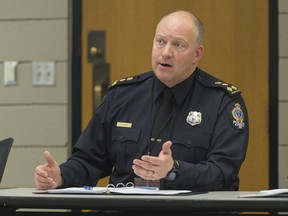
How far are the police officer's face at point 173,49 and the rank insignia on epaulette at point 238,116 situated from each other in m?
0.24

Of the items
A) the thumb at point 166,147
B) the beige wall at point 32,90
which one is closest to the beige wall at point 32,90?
the beige wall at point 32,90

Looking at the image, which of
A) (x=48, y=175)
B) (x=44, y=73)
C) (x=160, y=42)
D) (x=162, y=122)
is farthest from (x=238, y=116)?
(x=44, y=73)

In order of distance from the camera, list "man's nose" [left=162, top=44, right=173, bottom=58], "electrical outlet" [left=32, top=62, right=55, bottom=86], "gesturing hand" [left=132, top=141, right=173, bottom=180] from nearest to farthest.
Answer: "gesturing hand" [left=132, top=141, right=173, bottom=180] < "man's nose" [left=162, top=44, right=173, bottom=58] < "electrical outlet" [left=32, top=62, right=55, bottom=86]

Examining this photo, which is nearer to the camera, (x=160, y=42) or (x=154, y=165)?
(x=154, y=165)

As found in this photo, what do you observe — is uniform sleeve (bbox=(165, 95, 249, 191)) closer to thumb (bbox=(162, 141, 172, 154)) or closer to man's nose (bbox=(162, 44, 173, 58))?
thumb (bbox=(162, 141, 172, 154))

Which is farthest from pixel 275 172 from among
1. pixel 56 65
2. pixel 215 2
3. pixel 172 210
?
pixel 172 210

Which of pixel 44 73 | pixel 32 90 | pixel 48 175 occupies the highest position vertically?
pixel 44 73

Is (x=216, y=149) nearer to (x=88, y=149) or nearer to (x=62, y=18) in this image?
(x=88, y=149)

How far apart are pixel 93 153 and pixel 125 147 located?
16 centimetres

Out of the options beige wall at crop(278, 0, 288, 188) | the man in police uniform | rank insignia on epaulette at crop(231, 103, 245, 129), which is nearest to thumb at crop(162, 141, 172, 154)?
the man in police uniform

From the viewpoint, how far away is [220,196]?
2.14m

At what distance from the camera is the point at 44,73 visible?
172 inches

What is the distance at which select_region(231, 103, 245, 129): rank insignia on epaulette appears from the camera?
275cm

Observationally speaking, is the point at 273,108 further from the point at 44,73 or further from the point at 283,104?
the point at 44,73
